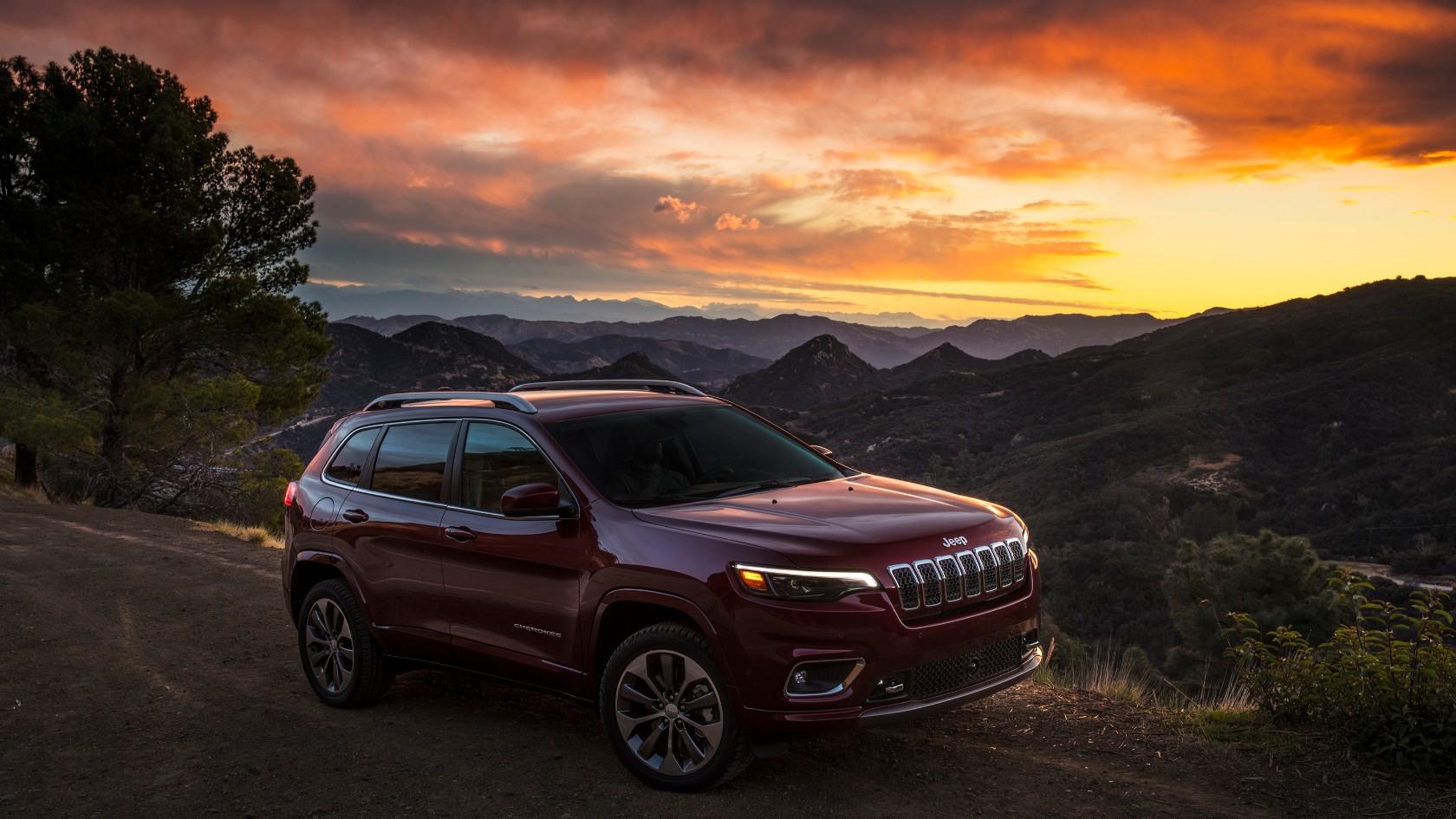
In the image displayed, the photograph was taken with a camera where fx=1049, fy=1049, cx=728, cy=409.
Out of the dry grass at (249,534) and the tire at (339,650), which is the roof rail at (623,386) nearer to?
the tire at (339,650)

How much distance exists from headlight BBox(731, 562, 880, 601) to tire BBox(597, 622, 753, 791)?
0.43 metres

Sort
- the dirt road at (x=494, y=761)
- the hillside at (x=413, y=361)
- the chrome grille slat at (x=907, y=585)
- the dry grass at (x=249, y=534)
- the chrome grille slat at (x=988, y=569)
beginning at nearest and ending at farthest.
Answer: the chrome grille slat at (x=907, y=585)
the dirt road at (x=494, y=761)
the chrome grille slat at (x=988, y=569)
the dry grass at (x=249, y=534)
the hillside at (x=413, y=361)

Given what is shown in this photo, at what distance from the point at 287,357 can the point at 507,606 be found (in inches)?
981

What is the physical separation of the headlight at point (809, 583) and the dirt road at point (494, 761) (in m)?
0.99

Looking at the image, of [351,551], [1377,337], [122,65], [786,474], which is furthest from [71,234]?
[1377,337]

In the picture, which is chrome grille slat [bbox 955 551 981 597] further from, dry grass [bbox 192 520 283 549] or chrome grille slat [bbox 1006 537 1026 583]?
dry grass [bbox 192 520 283 549]

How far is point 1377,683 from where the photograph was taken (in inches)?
204

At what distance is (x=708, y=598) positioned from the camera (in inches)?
177

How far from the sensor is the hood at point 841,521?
14.7 ft

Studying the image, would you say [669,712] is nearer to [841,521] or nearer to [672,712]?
[672,712]

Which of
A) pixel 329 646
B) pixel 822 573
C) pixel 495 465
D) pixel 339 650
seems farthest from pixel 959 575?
pixel 329 646

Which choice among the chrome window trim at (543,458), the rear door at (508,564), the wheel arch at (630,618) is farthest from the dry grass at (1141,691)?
the chrome window trim at (543,458)

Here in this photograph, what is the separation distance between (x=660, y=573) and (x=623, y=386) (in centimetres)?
235

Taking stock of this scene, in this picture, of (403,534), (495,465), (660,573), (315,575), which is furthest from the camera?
(315,575)
